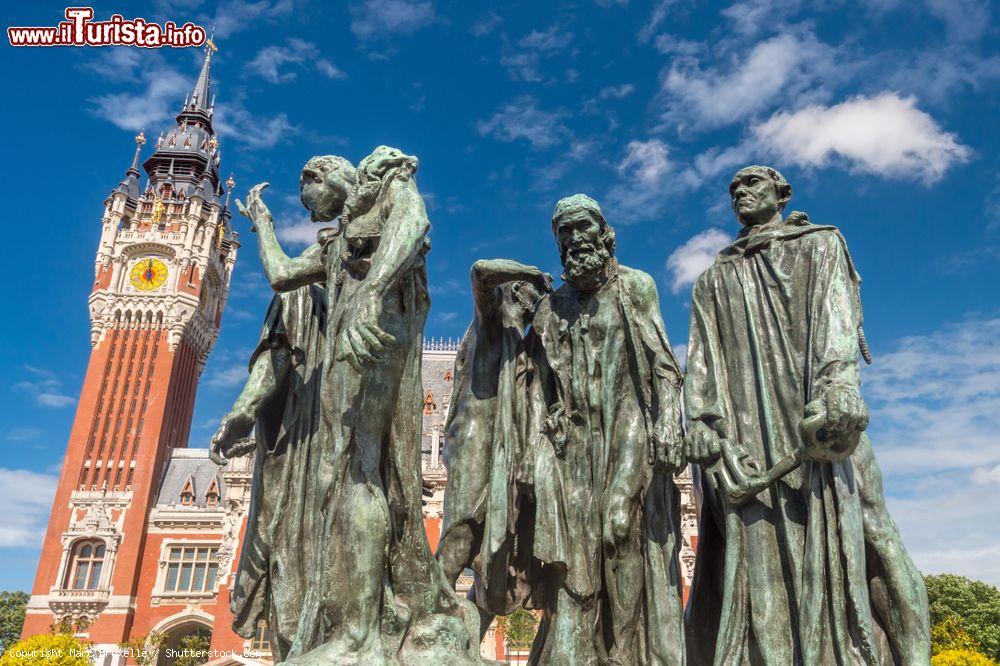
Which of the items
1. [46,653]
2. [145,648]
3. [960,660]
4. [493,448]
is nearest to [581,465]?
[493,448]

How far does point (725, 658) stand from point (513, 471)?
1.42 m

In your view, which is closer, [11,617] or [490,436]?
[490,436]

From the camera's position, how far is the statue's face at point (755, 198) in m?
4.47

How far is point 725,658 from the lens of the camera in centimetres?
358

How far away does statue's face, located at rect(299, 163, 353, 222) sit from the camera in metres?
4.19

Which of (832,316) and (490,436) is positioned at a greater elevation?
(832,316)

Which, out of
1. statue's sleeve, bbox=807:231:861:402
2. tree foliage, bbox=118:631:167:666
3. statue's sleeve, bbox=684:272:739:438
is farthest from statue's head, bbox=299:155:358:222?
tree foliage, bbox=118:631:167:666

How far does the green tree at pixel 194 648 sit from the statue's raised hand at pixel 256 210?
37086 millimetres

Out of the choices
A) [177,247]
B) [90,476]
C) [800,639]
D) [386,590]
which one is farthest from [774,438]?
[177,247]

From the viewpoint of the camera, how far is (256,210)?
431 cm

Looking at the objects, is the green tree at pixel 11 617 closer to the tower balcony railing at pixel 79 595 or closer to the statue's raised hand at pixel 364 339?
the tower balcony railing at pixel 79 595

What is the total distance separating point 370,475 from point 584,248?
188 cm

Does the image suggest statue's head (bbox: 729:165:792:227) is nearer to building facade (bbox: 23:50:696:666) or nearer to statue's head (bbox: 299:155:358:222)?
statue's head (bbox: 299:155:358:222)

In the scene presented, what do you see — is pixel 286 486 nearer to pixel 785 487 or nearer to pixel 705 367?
pixel 705 367
